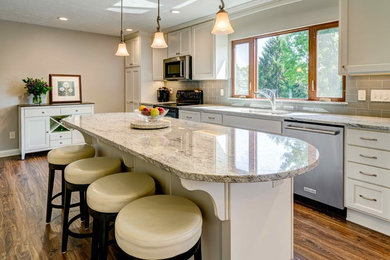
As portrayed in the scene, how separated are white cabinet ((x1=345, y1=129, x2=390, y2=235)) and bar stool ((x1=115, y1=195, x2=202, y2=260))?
70.8 inches

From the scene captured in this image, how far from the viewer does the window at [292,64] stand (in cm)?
320

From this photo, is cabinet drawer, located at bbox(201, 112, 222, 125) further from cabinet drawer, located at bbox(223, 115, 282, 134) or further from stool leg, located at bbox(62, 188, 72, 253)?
stool leg, located at bbox(62, 188, 72, 253)

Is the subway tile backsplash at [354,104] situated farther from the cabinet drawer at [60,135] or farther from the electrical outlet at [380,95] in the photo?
the cabinet drawer at [60,135]

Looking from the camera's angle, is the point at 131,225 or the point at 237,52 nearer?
the point at 131,225

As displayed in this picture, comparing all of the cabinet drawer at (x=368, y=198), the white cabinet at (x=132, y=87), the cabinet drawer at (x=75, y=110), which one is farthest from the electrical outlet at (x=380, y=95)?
the cabinet drawer at (x=75, y=110)

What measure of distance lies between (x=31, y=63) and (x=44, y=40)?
19.8 inches

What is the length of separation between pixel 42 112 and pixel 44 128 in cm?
29

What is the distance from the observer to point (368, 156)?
2.34 meters

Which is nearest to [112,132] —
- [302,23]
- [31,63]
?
[302,23]

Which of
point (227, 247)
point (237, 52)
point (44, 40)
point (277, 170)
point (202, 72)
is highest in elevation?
point (44, 40)

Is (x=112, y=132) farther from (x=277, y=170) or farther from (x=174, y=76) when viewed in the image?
(x=174, y=76)

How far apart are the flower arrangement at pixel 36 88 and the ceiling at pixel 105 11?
3.43ft

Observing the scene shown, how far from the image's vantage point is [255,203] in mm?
1393

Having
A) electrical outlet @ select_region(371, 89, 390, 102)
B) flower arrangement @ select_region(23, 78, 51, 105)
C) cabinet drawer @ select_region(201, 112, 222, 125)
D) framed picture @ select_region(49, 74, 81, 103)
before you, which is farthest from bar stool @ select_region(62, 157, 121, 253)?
framed picture @ select_region(49, 74, 81, 103)
